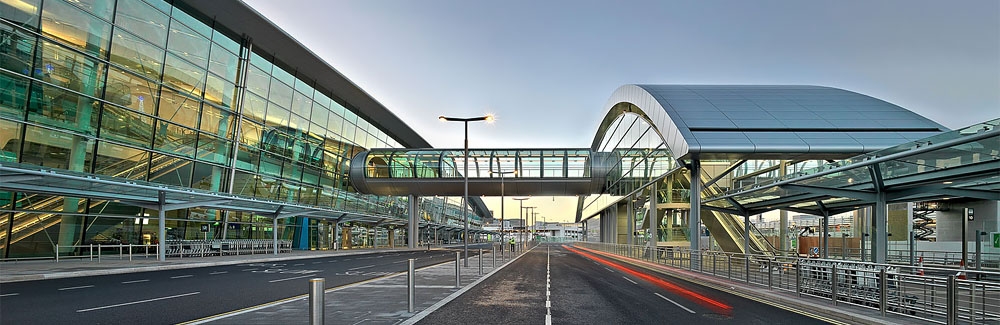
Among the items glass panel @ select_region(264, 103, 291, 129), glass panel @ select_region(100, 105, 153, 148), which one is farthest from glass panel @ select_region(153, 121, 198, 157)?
glass panel @ select_region(264, 103, 291, 129)

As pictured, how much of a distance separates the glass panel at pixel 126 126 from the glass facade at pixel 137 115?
2.1 inches

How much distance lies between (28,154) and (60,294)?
49.9 feet

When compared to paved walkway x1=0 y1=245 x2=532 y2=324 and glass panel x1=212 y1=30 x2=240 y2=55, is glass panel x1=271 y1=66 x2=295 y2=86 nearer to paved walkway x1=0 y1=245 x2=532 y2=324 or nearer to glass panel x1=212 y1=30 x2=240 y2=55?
glass panel x1=212 y1=30 x2=240 y2=55

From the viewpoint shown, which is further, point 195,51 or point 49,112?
A: point 195,51

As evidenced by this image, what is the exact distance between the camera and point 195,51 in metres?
34.8

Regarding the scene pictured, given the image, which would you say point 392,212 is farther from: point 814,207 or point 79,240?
point 814,207

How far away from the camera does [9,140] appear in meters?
24.8

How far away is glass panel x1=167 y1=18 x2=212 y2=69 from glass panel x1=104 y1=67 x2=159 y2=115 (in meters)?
2.72

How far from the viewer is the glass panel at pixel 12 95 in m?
24.1

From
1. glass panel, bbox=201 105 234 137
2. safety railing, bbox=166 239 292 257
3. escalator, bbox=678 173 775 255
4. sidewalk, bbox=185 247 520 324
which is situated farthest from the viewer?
glass panel, bbox=201 105 234 137

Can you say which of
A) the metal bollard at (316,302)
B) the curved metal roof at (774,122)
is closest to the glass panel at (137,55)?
the curved metal roof at (774,122)

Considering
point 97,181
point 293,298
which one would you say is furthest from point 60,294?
point 97,181

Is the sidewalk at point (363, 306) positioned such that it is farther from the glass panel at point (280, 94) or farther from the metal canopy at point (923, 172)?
the glass panel at point (280, 94)

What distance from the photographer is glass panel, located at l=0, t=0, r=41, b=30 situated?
24.0 m
